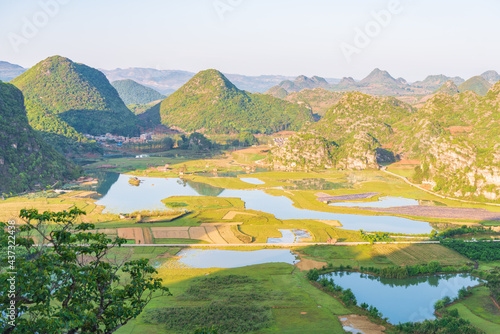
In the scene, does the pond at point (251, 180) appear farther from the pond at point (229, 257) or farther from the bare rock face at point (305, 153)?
the pond at point (229, 257)

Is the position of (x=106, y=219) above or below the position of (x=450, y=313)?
above

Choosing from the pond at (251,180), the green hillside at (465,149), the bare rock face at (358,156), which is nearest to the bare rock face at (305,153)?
the bare rock face at (358,156)

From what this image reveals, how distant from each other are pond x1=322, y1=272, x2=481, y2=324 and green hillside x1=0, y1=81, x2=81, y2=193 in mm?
82515

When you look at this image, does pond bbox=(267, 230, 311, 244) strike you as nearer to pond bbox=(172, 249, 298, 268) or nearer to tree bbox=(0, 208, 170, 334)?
pond bbox=(172, 249, 298, 268)

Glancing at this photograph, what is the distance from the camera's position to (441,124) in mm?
173750

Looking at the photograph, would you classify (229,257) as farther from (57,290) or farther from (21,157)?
(21,157)

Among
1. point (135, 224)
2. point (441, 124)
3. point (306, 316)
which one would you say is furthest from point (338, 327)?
point (441, 124)

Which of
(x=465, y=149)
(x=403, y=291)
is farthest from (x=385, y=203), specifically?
(x=403, y=291)

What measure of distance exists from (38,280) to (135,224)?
54075 mm

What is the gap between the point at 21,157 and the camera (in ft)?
348

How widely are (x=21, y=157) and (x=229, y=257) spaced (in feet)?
247

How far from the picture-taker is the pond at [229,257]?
5456cm

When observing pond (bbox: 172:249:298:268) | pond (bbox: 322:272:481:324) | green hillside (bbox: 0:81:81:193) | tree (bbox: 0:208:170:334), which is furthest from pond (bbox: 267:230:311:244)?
green hillside (bbox: 0:81:81:193)

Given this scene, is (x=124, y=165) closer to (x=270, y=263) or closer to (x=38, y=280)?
(x=270, y=263)
